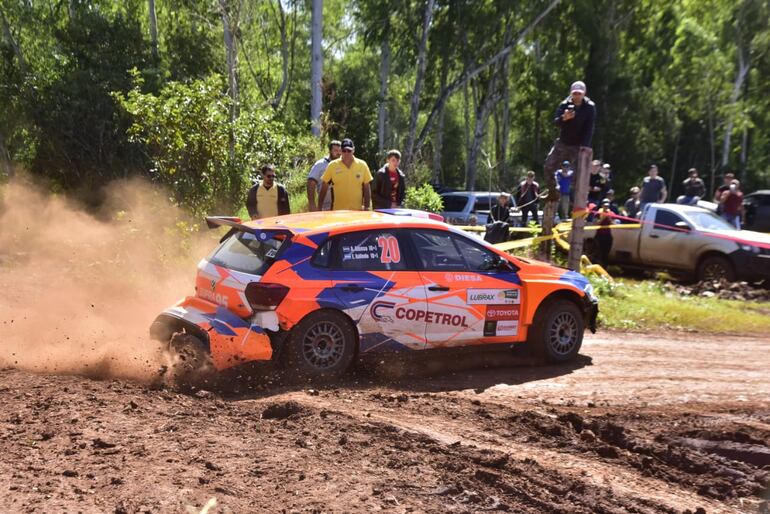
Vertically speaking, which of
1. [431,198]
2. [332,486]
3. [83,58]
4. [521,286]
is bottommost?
[332,486]

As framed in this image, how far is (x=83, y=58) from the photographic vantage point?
24266 millimetres

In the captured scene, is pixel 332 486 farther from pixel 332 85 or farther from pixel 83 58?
pixel 332 85

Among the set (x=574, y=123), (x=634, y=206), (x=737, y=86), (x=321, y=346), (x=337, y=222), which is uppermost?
(x=737, y=86)

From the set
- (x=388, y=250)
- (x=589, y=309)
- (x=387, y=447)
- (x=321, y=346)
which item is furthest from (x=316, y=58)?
(x=387, y=447)

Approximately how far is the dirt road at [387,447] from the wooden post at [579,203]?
14.6 ft

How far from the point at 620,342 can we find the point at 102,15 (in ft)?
69.3

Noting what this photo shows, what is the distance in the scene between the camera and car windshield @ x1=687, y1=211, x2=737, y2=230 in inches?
624

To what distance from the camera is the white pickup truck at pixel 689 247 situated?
595 inches

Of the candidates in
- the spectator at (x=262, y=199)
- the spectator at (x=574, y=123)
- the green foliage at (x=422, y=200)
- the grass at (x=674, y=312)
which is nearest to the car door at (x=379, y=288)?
the spectator at (x=262, y=199)

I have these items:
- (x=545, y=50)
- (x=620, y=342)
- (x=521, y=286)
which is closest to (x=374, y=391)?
(x=521, y=286)

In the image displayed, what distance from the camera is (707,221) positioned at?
16031 millimetres

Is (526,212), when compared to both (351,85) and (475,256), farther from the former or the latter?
(351,85)

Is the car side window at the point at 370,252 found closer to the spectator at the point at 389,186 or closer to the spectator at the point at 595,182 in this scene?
the spectator at the point at 389,186

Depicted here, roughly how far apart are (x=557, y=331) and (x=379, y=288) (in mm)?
2319
